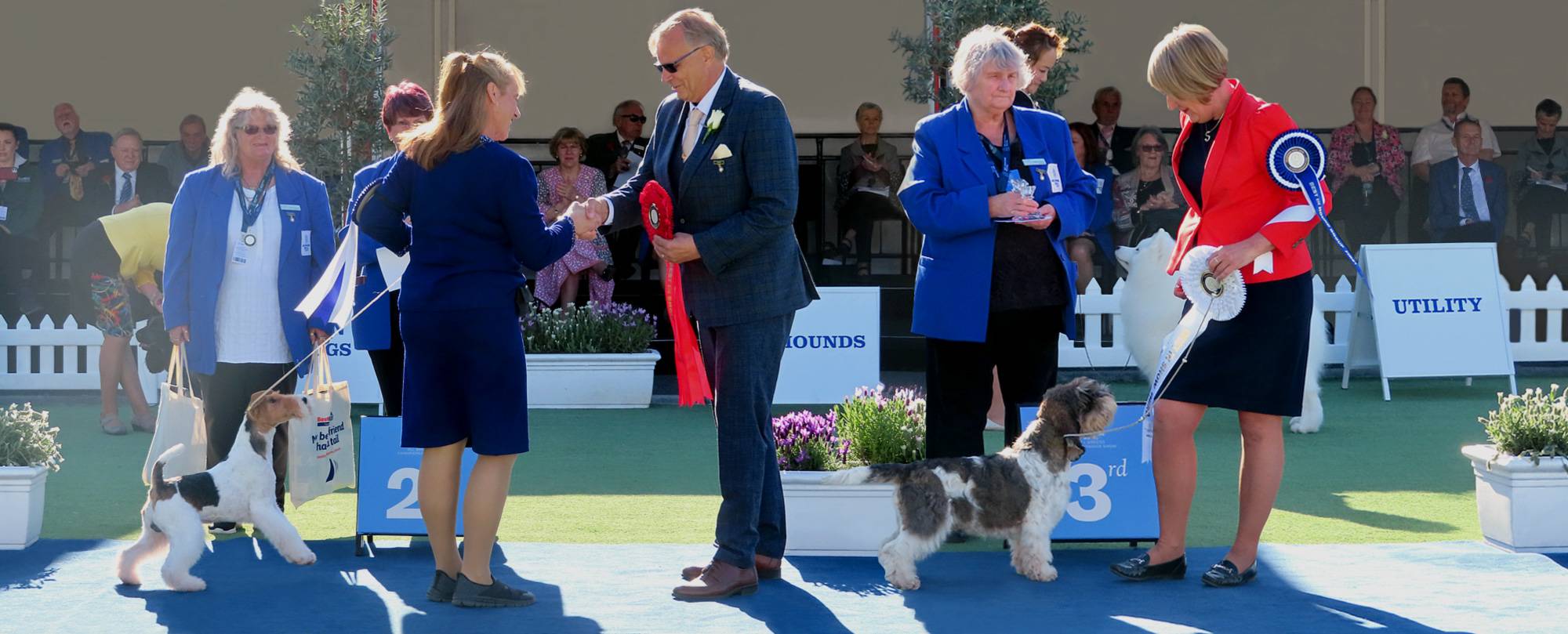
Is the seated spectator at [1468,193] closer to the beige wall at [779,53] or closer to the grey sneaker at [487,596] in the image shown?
the beige wall at [779,53]

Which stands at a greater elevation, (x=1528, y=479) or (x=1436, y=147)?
(x=1436, y=147)

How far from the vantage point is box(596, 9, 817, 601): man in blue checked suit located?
4590 mm

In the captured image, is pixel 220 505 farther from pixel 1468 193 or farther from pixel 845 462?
pixel 1468 193

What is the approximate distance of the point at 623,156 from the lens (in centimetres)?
1155

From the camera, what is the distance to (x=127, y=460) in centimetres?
767

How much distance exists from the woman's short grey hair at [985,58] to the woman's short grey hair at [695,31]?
82cm

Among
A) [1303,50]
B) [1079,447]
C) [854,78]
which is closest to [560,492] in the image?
[1079,447]

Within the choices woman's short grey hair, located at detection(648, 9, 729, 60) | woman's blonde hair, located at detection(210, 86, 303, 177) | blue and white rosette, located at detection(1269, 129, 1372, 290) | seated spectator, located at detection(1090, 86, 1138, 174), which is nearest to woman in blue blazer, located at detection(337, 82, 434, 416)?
woman's blonde hair, located at detection(210, 86, 303, 177)

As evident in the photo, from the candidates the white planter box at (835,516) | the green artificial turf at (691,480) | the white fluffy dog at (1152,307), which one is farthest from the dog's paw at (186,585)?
the white fluffy dog at (1152,307)

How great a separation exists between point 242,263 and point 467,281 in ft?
5.13

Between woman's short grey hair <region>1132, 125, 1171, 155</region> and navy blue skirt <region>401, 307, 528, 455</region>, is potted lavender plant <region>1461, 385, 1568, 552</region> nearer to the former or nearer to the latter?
navy blue skirt <region>401, 307, 528, 455</region>

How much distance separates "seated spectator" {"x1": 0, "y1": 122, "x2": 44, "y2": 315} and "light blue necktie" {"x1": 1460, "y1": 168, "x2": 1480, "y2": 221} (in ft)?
33.0

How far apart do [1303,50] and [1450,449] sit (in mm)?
6507

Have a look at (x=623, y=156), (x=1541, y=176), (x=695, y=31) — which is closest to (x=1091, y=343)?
(x=623, y=156)
